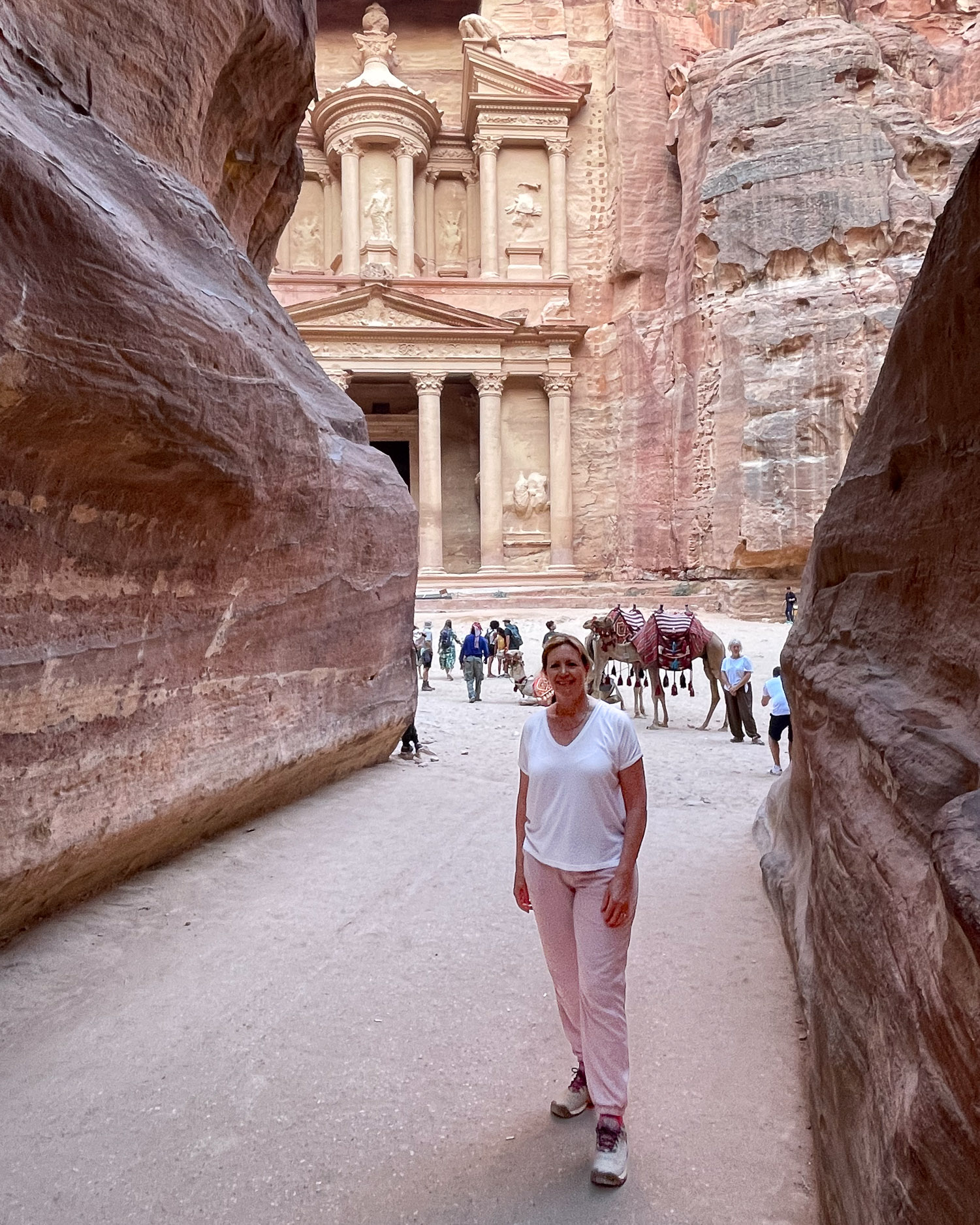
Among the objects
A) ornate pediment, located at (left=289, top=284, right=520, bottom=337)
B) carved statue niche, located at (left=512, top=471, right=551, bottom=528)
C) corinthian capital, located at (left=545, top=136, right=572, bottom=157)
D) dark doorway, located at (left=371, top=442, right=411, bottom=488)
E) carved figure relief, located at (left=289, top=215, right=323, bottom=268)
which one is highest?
corinthian capital, located at (left=545, top=136, right=572, bottom=157)

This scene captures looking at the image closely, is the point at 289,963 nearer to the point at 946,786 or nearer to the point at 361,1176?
the point at 361,1176

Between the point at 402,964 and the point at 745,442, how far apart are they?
851 inches

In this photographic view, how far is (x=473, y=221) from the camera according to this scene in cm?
3322

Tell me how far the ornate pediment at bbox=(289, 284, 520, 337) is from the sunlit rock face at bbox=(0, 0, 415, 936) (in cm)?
2226

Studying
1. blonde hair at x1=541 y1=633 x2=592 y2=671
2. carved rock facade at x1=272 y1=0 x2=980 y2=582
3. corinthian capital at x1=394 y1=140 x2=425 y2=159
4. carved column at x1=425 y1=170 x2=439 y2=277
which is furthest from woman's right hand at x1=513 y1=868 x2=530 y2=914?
corinthian capital at x1=394 y1=140 x2=425 y2=159

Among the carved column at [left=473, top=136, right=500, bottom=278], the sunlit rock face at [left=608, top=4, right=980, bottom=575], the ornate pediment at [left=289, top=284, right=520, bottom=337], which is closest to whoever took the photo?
the sunlit rock face at [left=608, top=4, right=980, bottom=575]

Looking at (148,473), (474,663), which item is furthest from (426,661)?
(148,473)

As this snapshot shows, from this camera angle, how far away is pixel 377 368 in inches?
1105

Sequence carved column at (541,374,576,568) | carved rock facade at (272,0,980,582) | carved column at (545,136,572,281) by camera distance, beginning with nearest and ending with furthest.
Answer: carved rock facade at (272,0,980,582), carved column at (541,374,576,568), carved column at (545,136,572,281)

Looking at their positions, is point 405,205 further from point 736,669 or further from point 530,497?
point 736,669

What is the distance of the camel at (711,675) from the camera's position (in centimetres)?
1024

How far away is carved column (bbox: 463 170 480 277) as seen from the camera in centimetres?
3294

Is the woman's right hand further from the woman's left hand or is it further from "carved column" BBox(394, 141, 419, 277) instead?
"carved column" BBox(394, 141, 419, 277)

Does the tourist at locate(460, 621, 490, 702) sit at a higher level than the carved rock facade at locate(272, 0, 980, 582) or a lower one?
lower
